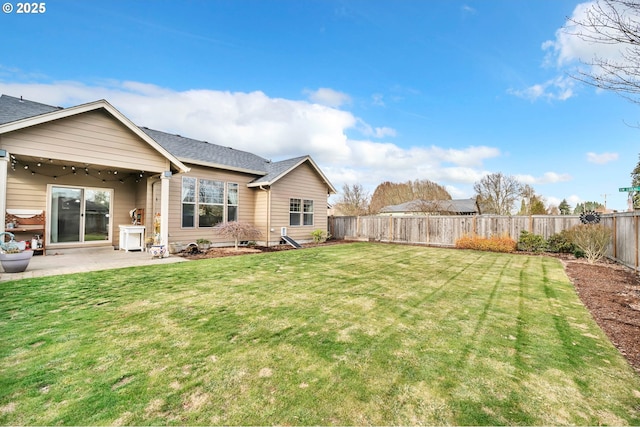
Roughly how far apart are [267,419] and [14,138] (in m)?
9.22

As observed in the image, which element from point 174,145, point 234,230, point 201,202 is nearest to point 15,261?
point 201,202

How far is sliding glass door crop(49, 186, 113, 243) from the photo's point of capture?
28.7 feet

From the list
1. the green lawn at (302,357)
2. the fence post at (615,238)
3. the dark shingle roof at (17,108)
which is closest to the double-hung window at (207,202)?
the dark shingle roof at (17,108)

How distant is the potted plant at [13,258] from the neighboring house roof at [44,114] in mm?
2694


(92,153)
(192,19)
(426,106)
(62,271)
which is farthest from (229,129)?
(62,271)

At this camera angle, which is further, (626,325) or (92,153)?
(92,153)

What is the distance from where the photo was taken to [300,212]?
1395 centimetres

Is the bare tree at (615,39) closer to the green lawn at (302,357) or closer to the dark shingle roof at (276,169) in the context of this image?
the green lawn at (302,357)

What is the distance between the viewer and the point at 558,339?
320cm

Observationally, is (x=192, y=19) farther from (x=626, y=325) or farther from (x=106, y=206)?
(x=626, y=325)

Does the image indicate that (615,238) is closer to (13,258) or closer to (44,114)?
Result: (13,258)

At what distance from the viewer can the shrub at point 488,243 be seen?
1144 centimetres

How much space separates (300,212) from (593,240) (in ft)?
38.0

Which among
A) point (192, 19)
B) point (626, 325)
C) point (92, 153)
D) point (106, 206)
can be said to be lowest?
point (626, 325)
